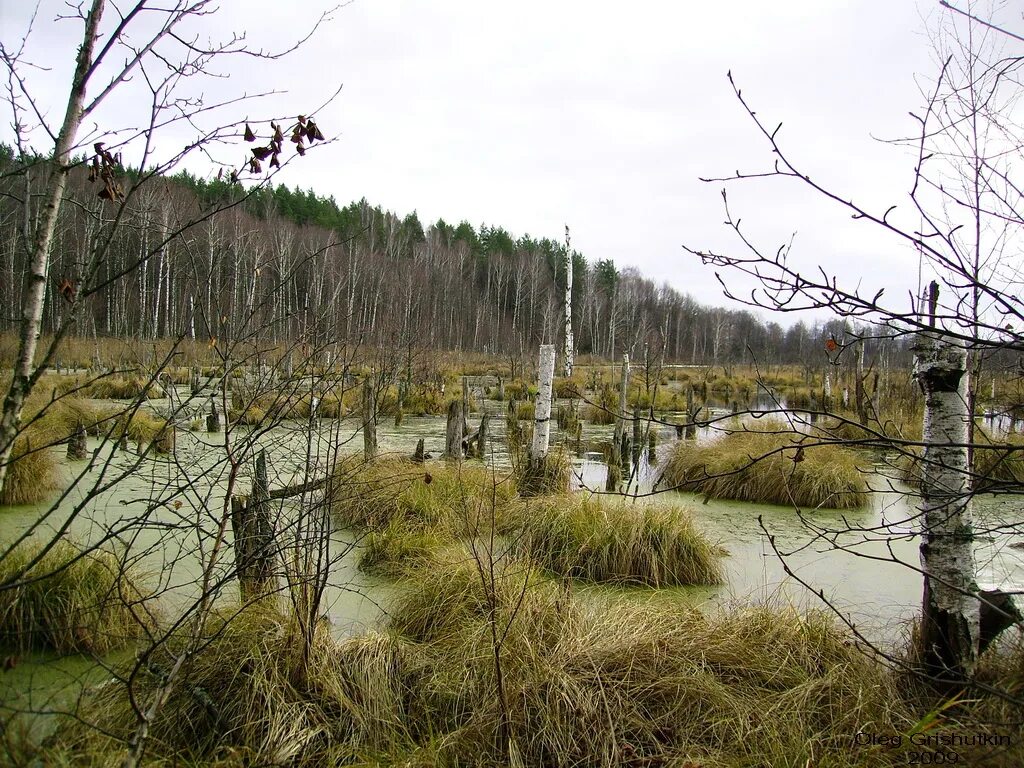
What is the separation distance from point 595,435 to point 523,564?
9123mm

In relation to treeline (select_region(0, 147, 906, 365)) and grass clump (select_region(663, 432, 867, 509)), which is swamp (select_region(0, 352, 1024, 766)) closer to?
grass clump (select_region(663, 432, 867, 509))

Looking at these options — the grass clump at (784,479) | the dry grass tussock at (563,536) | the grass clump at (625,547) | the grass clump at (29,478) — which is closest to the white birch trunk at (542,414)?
the dry grass tussock at (563,536)

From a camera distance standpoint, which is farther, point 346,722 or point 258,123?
point 346,722

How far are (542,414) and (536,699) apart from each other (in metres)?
4.45

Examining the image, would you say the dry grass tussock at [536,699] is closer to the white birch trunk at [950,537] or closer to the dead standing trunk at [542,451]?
the white birch trunk at [950,537]

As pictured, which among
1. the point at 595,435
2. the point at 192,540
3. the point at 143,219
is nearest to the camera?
the point at 143,219

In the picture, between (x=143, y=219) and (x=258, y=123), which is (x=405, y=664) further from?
(x=258, y=123)

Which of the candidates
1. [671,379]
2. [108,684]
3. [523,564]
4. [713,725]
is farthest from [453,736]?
[671,379]

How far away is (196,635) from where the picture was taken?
212 centimetres

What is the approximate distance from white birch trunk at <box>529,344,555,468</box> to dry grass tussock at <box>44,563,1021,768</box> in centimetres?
363

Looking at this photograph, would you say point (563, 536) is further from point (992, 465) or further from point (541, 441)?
point (992, 465)

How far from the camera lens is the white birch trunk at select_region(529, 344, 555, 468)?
7.12 metres

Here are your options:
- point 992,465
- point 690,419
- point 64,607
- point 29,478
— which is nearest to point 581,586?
point 690,419

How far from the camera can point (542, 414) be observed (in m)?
7.12
